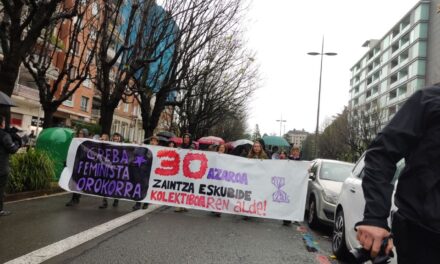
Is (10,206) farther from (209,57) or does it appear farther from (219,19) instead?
(209,57)

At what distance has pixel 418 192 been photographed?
2205mm

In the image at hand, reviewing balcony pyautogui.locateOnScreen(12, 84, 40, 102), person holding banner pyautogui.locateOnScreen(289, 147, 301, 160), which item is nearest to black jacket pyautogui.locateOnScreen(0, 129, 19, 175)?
person holding banner pyautogui.locateOnScreen(289, 147, 301, 160)

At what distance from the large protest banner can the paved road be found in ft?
1.11

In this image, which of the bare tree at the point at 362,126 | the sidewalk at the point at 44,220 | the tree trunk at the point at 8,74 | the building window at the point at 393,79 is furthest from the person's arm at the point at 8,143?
the building window at the point at 393,79

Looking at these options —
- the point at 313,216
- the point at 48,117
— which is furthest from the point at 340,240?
the point at 48,117

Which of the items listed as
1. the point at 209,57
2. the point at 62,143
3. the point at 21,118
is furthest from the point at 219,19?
the point at 21,118

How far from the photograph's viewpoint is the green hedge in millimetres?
10209

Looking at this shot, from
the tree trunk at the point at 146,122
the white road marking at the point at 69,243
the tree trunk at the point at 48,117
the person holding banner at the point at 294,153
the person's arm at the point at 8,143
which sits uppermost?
the tree trunk at the point at 146,122

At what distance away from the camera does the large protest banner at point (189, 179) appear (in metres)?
9.95

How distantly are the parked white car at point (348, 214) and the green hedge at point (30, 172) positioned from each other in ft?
22.9

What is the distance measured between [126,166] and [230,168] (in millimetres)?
2224

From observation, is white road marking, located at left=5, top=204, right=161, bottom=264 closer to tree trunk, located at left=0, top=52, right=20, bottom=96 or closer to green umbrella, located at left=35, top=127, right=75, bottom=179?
tree trunk, located at left=0, top=52, right=20, bottom=96

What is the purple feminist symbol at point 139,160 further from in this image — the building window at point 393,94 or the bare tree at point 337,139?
the building window at point 393,94

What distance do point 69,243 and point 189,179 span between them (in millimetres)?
4249
